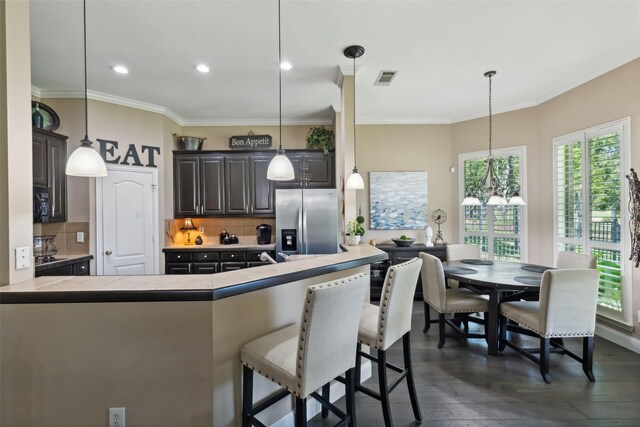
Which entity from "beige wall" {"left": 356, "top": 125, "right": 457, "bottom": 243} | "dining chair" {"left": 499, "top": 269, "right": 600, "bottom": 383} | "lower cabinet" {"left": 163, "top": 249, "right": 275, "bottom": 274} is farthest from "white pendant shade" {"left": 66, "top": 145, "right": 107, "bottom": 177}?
"beige wall" {"left": 356, "top": 125, "right": 457, "bottom": 243}

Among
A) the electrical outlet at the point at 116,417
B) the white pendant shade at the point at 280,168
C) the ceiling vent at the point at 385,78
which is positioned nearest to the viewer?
the electrical outlet at the point at 116,417

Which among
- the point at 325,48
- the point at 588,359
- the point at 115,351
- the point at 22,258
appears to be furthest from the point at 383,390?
the point at 325,48

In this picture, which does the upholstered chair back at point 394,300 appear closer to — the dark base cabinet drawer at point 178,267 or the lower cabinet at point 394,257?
the lower cabinet at point 394,257

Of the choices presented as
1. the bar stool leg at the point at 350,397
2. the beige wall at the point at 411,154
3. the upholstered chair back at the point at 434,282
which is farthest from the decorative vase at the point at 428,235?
the bar stool leg at the point at 350,397

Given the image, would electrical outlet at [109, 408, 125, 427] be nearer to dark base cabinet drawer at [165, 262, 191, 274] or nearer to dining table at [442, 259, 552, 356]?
dining table at [442, 259, 552, 356]

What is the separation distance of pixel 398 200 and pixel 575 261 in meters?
2.41

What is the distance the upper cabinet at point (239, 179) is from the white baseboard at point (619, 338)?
3.70 meters

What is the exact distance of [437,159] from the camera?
16.3ft

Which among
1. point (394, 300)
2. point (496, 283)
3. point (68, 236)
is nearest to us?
point (394, 300)

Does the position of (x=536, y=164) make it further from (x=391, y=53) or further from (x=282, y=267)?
(x=282, y=267)

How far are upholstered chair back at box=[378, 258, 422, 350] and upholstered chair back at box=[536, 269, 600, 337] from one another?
129 centimetres

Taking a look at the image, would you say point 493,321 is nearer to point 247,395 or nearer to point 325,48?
point 247,395

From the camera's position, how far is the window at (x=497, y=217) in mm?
4328

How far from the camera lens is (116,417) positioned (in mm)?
1414
